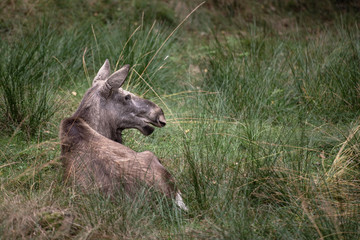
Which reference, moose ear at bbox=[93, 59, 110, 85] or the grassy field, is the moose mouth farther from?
moose ear at bbox=[93, 59, 110, 85]

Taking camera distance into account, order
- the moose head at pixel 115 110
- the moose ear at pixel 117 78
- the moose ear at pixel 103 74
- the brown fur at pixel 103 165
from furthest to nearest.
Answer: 1. the moose ear at pixel 103 74
2. the moose head at pixel 115 110
3. the moose ear at pixel 117 78
4. the brown fur at pixel 103 165

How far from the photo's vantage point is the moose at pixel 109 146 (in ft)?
14.9

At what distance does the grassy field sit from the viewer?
405 cm

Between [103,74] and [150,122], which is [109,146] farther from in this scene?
[103,74]

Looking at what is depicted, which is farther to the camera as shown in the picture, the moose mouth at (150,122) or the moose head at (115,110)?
the moose mouth at (150,122)

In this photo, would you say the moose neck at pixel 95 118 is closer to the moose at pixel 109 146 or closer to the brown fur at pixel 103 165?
the moose at pixel 109 146

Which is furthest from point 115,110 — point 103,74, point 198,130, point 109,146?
point 198,130

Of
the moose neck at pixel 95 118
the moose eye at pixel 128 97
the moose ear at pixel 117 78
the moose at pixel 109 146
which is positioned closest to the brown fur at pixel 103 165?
the moose at pixel 109 146

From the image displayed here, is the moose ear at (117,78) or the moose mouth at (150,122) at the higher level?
the moose ear at (117,78)

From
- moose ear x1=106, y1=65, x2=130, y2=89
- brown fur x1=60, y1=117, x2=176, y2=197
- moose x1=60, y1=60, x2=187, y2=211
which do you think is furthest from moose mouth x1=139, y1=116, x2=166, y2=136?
brown fur x1=60, y1=117, x2=176, y2=197

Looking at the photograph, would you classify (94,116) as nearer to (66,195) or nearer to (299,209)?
(66,195)

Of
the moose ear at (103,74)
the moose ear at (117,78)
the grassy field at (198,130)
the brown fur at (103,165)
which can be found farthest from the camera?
the moose ear at (103,74)

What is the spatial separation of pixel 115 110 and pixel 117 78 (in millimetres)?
428

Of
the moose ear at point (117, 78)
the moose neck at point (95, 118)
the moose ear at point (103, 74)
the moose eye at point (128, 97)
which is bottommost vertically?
the moose neck at point (95, 118)
